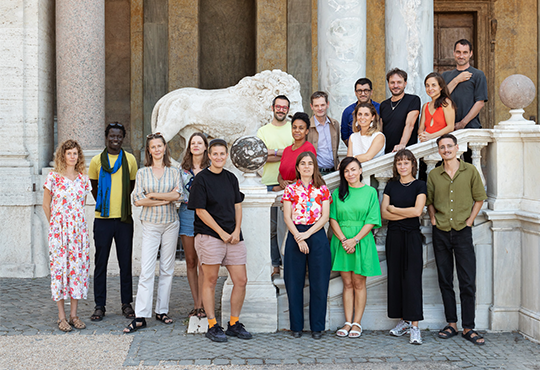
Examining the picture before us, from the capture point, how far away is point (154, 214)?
18.7 ft

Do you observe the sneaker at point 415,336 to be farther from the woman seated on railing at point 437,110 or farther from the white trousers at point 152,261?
the white trousers at point 152,261

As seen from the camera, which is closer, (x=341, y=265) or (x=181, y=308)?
(x=341, y=265)

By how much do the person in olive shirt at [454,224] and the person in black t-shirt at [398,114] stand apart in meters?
0.54

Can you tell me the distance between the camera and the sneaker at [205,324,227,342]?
17.4 feet

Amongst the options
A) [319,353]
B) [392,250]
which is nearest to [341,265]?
[392,250]

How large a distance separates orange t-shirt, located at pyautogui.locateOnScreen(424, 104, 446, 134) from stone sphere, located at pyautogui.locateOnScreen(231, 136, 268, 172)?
1683mm

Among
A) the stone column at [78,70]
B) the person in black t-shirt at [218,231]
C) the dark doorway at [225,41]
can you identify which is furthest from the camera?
the dark doorway at [225,41]

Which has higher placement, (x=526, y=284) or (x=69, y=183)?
(x=69, y=183)

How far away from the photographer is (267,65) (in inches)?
469

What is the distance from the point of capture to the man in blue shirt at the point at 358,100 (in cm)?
613

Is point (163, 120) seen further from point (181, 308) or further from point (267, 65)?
point (267, 65)

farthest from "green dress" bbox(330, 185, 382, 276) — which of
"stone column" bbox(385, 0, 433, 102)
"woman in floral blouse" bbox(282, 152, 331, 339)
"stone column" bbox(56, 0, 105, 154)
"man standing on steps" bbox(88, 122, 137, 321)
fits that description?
"stone column" bbox(56, 0, 105, 154)

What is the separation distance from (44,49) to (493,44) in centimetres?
846

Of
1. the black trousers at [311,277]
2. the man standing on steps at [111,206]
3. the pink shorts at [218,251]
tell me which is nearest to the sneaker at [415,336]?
the black trousers at [311,277]
